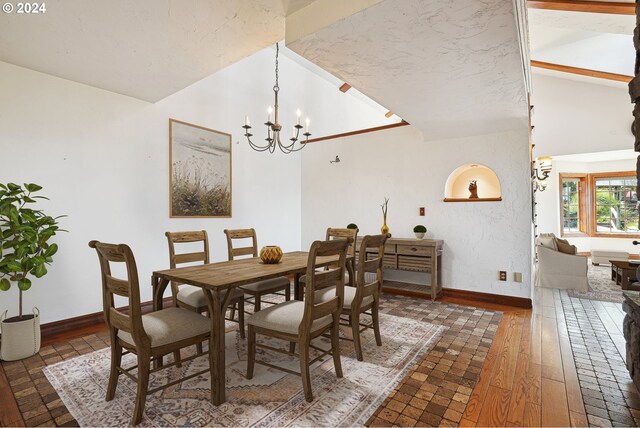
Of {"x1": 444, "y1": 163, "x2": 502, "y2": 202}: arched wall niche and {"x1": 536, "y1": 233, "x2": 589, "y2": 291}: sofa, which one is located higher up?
{"x1": 444, "y1": 163, "x2": 502, "y2": 202}: arched wall niche

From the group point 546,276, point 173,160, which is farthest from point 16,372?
point 546,276

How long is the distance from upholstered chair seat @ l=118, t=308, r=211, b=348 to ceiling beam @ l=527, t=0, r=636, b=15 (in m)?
4.42

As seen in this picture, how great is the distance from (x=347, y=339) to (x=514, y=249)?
2507mm

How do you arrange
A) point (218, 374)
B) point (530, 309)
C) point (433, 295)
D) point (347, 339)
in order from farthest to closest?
1. point (433, 295)
2. point (530, 309)
3. point (347, 339)
4. point (218, 374)

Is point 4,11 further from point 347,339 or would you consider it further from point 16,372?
point 347,339

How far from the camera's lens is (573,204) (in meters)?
8.08

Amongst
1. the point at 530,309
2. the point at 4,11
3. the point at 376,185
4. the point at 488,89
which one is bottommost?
the point at 530,309

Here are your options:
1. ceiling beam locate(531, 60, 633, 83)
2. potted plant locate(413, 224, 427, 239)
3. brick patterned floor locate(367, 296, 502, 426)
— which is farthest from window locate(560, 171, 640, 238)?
brick patterned floor locate(367, 296, 502, 426)

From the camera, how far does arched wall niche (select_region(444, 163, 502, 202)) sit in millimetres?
4230

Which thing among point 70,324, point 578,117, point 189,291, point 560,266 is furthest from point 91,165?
point 578,117

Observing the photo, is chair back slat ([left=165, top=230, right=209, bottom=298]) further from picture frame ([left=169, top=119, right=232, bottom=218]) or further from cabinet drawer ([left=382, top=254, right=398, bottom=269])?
cabinet drawer ([left=382, top=254, right=398, bottom=269])

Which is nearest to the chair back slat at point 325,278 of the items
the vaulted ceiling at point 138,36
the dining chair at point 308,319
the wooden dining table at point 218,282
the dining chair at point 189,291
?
the dining chair at point 308,319

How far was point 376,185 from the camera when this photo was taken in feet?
15.5

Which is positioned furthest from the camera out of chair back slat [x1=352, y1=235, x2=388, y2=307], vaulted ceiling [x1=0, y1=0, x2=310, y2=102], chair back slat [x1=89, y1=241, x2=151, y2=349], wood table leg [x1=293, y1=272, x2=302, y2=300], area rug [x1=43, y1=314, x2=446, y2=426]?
wood table leg [x1=293, y1=272, x2=302, y2=300]
